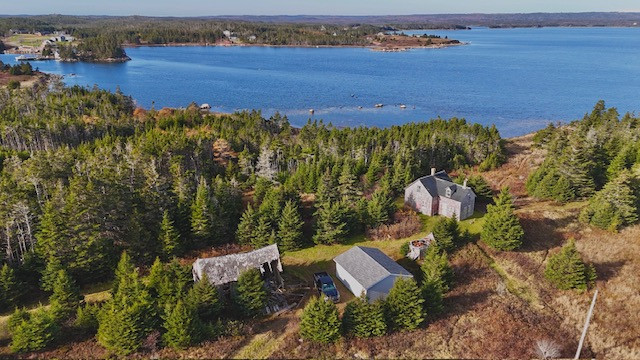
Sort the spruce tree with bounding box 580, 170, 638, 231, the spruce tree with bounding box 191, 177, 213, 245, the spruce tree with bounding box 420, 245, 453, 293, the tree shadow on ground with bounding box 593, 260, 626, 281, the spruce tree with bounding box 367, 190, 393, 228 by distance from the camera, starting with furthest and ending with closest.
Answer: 1. the spruce tree with bounding box 367, 190, 393, 228
2. the spruce tree with bounding box 580, 170, 638, 231
3. the spruce tree with bounding box 191, 177, 213, 245
4. the tree shadow on ground with bounding box 593, 260, 626, 281
5. the spruce tree with bounding box 420, 245, 453, 293

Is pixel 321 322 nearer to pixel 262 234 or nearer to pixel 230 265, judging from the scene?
pixel 230 265

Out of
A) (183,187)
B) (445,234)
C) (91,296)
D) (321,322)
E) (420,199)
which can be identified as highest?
(183,187)

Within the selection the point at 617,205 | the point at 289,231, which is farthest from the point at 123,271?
the point at 617,205

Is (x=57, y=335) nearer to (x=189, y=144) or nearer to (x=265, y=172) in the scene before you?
(x=265, y=172)

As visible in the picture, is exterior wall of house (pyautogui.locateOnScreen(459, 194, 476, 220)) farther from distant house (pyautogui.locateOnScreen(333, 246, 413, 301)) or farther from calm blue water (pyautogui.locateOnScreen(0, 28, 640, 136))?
calm blue water (pyautogui.locateOnScreen(0, 28, 640, 136))

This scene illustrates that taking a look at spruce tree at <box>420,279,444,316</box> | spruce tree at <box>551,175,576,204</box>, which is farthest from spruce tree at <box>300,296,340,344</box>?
spruce tree at <box>551,175,576,204</box>

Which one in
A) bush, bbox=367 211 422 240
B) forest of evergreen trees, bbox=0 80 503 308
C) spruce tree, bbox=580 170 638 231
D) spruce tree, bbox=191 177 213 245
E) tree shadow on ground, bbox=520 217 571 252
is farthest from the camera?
bush, bbox=367 211 422 240

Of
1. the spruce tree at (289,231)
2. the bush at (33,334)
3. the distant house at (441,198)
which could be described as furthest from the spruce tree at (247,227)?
the distant house at (441,198)
